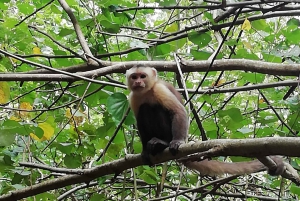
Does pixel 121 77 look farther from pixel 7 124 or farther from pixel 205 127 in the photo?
pixel 7 124

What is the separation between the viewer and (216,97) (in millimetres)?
4754

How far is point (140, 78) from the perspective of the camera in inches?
164

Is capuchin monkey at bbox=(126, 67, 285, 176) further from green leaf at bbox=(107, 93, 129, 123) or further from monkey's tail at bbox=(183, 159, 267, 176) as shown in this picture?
green leaf at bbox=(107, 93, 129, 123)

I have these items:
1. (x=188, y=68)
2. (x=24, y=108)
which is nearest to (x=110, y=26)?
(x=188, y=68)

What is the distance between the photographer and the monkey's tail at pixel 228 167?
3295mm

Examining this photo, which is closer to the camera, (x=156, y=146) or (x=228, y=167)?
(x=228, y=167)

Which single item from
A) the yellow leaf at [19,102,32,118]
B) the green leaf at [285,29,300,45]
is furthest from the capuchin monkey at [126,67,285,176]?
the green leaf at [285,29,300,45]

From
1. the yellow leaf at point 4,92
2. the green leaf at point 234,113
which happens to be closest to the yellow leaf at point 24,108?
the yellow leaf at point 4,92

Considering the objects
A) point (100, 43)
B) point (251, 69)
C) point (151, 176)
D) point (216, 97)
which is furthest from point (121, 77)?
point (251, 69)

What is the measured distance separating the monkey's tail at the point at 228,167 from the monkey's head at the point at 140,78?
1.00 m

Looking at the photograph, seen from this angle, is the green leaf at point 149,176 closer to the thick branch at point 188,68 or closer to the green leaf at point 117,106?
the green leaf at point 117,106

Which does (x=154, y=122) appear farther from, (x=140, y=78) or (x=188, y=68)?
(x=188, y=68)

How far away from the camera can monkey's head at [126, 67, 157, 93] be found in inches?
163

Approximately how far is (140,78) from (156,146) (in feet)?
2.56
